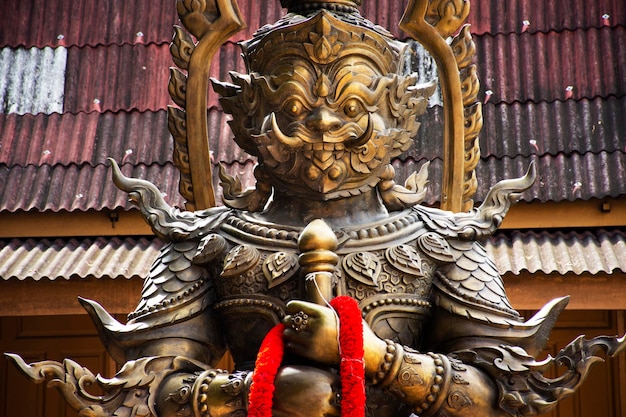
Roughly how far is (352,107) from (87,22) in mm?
5199

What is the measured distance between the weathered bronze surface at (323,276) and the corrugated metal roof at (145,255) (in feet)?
9.66

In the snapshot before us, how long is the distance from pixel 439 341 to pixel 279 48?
45.4 inches

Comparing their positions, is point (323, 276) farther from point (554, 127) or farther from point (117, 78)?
point (117, 78)

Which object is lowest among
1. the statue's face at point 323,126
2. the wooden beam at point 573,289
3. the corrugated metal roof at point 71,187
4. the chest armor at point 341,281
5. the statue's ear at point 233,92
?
the chest armor at point 341,281

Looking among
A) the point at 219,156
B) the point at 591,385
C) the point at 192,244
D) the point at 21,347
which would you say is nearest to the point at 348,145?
the point at 192,244

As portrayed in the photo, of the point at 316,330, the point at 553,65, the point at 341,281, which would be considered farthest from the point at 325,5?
the point at 553,65

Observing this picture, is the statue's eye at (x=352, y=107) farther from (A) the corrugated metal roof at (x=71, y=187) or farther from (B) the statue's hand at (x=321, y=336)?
(A) the corrugated metal roof at (x=71, y=187)

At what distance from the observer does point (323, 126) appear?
3.69 meters

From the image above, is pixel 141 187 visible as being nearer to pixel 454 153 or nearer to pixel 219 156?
pixel 454 153

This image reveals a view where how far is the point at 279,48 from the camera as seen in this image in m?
3.84

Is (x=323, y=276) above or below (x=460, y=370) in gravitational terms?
above

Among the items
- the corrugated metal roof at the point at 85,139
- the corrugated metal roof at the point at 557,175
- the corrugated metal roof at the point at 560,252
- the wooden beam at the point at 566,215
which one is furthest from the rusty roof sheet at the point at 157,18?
the corrugated metal roof at the point at 560,252

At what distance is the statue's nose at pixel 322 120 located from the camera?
12.1 feet

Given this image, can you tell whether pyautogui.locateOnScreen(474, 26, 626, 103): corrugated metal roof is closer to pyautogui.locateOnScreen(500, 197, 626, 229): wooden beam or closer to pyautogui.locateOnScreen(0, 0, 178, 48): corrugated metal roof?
pyautogui.locateOnScreen(500, 197, 626, 229): wooden beam
